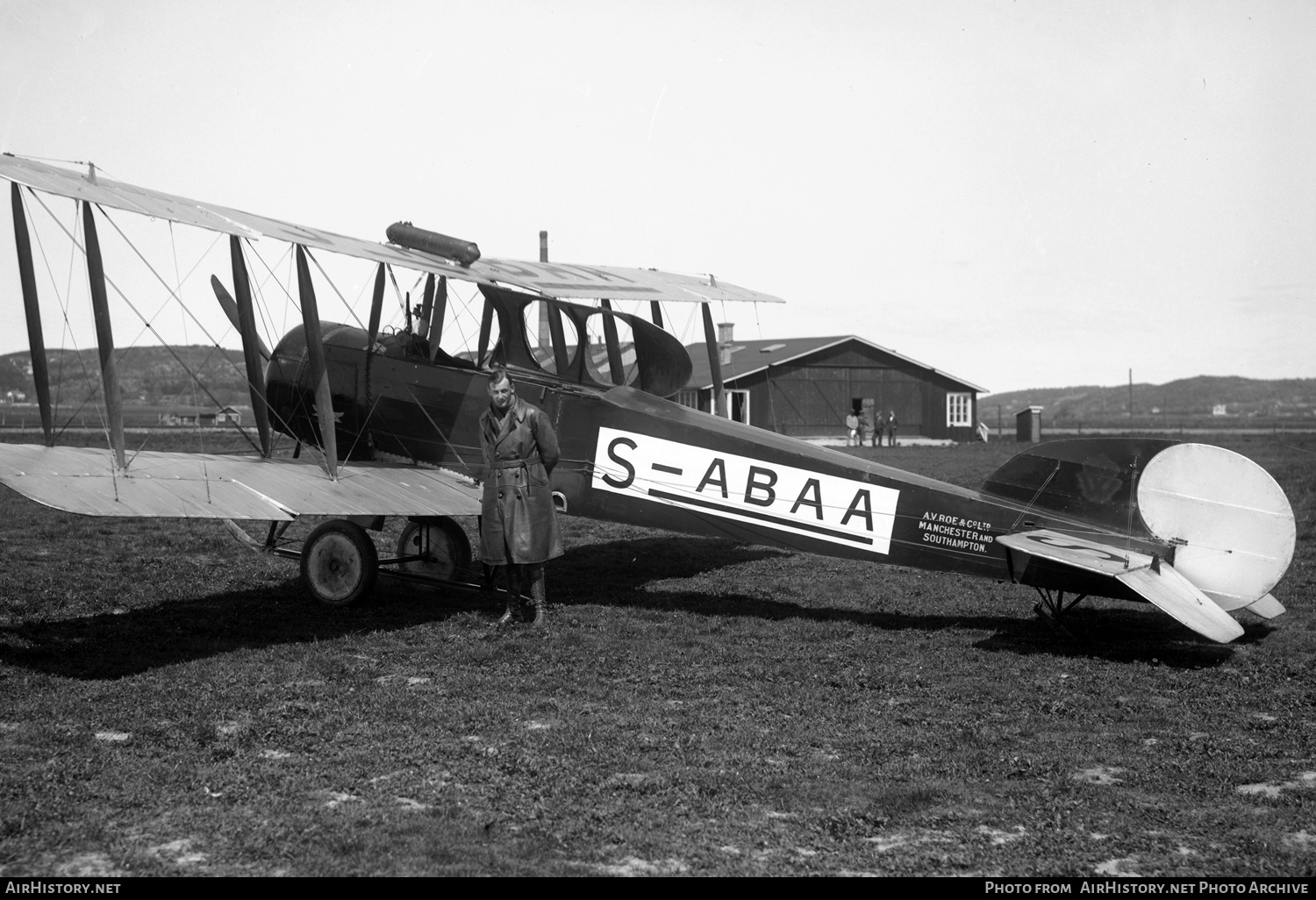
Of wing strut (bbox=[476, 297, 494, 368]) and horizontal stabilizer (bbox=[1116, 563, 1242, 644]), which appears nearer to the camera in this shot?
horizontal stabilizer (bbox=[1116, 563, 1242, 644])

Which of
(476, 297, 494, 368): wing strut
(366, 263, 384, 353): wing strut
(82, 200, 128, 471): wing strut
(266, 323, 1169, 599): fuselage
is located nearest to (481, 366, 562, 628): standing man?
(266, 323, 1169, 599): fuselage

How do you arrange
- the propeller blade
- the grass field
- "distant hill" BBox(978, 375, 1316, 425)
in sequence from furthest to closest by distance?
"distant hill" BBox(978, 375, 1316, 425)
the propeller blade
the grass field

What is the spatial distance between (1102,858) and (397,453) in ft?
23.7

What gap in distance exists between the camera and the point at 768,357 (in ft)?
149

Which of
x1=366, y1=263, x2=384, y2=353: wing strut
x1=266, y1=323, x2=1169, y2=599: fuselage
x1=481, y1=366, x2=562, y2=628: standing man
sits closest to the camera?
x1=266, y1=323, x2=1169, y2=599: fuselage

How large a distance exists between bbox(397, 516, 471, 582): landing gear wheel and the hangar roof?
3091 cm

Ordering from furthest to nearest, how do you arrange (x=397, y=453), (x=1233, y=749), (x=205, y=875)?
(x=397, y=453) < (x=1233, y=749) < (x=205, y=875)

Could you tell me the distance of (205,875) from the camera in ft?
11.4

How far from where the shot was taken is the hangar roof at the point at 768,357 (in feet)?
137

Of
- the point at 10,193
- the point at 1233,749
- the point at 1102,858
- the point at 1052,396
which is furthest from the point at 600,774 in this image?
the point at 1052,396

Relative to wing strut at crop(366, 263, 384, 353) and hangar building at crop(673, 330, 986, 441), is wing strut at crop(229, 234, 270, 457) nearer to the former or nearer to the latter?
wing strut at crop(366, 263, 384, 353)

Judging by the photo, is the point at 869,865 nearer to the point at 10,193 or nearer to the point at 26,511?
the point at 10,193

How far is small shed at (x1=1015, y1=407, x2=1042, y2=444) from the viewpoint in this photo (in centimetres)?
4313

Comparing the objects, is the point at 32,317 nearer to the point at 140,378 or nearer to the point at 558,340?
the point at 558,340
